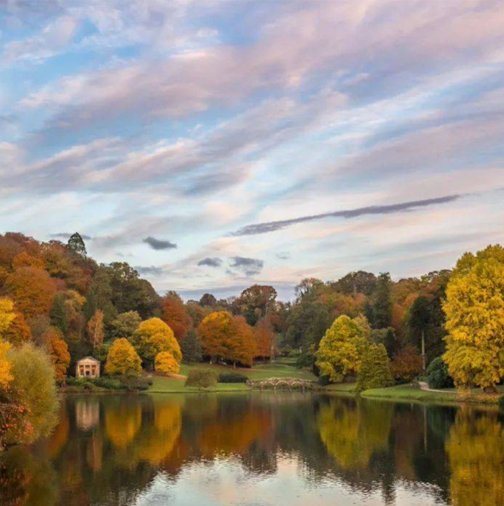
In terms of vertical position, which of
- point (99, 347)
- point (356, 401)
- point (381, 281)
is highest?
point (381, 281)

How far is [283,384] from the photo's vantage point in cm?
9494

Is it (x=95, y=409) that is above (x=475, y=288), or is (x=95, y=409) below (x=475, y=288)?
below

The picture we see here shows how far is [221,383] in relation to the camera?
9369cm

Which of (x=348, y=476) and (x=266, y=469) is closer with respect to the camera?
(x=348, y=476)

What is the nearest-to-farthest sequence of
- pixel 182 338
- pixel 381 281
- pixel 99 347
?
pixel 99 347
pixel 381 281
pixel 182 338

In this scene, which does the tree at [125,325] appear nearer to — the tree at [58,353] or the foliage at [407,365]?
the tree at [58,353]

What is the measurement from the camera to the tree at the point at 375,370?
76.3 m

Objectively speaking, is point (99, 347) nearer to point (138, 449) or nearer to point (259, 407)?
point (259, 407)

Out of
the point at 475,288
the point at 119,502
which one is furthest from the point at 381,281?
the point at 119,502

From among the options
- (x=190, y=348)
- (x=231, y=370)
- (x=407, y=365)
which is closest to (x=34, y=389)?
(x=407, y=365)

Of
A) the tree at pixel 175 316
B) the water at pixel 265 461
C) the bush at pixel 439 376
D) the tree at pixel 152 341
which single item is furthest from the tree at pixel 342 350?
the water at pixel 265 461

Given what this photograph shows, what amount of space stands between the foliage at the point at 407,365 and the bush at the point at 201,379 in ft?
79.7

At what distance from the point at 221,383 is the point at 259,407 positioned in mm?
31680

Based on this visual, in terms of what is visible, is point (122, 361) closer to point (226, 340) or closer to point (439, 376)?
point (226, 340)
